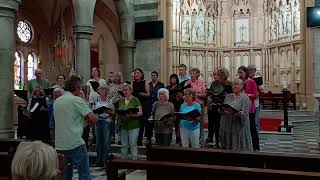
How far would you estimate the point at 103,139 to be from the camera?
26.3ft

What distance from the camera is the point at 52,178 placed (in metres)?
2.10

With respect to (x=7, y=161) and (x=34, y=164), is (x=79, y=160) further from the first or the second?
(x=34, y=164)

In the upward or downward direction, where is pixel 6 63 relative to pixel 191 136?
upward

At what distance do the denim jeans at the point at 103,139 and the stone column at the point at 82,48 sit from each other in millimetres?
6257

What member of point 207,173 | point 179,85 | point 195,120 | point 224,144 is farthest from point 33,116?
point 207,173

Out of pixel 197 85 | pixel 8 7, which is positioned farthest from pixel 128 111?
pixel 8 7

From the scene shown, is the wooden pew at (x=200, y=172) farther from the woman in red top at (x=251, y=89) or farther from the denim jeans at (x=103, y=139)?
the woman in red top at (x=251, y=89)

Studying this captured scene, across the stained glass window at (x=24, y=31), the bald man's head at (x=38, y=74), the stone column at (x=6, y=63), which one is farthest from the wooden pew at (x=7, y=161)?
the stained glass window at (x=24, y=31)

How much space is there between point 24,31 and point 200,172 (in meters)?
23.3

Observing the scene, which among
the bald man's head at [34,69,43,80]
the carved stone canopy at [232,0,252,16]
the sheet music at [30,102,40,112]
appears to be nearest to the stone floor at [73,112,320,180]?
the sheet music at [30,102,40,112]

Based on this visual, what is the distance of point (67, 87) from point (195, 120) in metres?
2.71

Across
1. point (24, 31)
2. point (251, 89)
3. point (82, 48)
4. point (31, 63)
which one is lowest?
point (251, 89)

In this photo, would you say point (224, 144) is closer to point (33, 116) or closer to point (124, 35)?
point (33, 116)

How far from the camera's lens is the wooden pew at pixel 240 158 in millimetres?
5074
